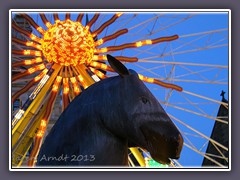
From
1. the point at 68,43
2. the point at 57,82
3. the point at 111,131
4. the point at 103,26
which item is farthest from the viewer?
the point at 103,26

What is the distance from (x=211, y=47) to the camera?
13.8 meters

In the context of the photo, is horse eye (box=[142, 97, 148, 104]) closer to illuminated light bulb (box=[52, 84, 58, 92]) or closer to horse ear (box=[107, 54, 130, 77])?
horse ear (box=[107, 54, 130, 77])

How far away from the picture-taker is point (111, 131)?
525cm

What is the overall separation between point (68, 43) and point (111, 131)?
679 centimetres

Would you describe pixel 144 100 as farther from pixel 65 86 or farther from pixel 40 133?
pixel 65 86

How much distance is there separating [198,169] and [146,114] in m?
1.70

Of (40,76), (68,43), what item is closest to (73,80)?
(40,76)

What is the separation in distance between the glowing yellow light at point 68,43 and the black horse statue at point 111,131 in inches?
251

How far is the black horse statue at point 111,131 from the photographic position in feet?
16.9
